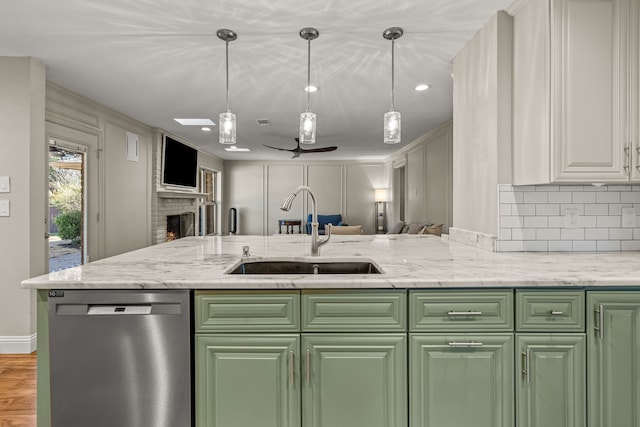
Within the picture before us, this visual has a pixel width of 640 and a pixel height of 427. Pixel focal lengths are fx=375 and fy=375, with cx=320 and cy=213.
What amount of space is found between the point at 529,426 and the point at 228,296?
126 cm

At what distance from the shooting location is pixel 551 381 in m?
1.44

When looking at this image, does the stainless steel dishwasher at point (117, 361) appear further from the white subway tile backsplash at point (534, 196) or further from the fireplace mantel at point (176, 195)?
the fireplace mantel at point (176, 195)

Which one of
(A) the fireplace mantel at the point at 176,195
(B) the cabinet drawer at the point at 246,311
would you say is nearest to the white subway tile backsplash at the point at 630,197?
(B) the cabinet drawer at the point at 246,311

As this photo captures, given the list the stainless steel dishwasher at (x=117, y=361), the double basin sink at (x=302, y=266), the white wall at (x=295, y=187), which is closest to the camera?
the stainless steel dishwasher at (x=117, y=361)

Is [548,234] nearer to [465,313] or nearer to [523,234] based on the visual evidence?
[523,234]

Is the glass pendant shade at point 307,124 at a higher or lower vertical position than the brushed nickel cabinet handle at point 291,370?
higher

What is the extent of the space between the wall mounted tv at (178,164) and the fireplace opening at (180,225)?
592 millimetres

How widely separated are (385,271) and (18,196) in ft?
10.1

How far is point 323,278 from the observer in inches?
58.2

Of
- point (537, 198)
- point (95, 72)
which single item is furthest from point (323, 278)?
point (95, 72)

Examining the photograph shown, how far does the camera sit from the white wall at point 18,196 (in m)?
3.01

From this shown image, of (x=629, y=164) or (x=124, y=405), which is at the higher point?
(x=629, y=164)

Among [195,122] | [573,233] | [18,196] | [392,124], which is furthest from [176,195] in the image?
[573,233]

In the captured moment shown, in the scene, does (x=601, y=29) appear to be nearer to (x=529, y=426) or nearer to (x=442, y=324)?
(x=442, y=324)
